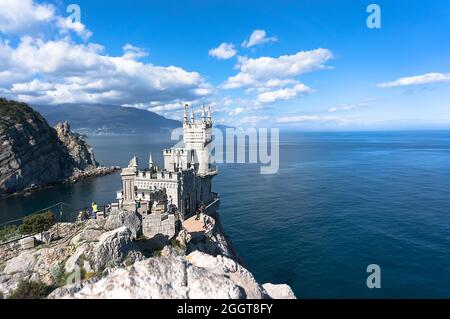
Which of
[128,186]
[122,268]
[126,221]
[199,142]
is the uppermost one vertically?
[199,142]

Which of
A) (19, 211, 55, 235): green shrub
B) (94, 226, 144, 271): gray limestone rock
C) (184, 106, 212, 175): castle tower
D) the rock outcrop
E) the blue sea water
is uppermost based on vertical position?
(184, 106, 212, 175): castle tower

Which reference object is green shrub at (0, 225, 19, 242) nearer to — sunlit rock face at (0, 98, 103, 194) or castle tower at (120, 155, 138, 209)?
castle tower at (120, 155, 138, 209)

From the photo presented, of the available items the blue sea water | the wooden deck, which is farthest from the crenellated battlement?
the blue sea water

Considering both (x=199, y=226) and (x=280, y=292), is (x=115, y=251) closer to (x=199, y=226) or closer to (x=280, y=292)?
(x=280, y=292)

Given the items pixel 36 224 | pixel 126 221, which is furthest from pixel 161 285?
pixel 36 224

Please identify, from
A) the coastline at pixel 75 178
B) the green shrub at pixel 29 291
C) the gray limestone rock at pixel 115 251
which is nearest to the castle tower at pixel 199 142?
the gray limestone rock at pixel 115 251

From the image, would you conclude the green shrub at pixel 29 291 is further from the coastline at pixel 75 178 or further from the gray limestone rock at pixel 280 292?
the coastline at pixel 75 178
